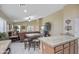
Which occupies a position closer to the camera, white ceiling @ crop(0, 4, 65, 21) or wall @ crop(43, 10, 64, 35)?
white ceiling @ crop(0, 4, 65, 21)

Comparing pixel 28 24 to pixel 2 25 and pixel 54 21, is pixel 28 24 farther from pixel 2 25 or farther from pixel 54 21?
pixel 54 21

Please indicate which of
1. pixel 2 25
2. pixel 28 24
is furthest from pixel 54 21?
pixel 2 25

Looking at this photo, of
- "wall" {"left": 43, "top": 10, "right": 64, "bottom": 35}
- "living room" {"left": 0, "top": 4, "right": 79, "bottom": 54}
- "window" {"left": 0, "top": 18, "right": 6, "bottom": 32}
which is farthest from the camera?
"wall" {"left": 43, "top": 10, "right": 64, "bottom": 35}

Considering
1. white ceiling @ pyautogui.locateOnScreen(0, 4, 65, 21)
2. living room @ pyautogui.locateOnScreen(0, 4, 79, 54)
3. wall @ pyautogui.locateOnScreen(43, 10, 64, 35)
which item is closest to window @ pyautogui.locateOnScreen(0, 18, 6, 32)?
living room @ pyautogui.locateOnScreen(0, 4, 79, 54)

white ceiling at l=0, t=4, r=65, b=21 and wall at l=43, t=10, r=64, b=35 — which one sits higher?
white ceiling at l=0, t=4, r=65, b=21

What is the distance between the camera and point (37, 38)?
8.80 ft

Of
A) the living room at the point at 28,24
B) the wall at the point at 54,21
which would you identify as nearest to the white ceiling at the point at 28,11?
the living room at the point at 28,24

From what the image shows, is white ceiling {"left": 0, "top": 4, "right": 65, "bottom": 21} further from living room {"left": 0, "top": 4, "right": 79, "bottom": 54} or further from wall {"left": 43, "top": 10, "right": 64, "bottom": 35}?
wall {"left": 43, "top": 10, "right": 64, "bottom": 35}

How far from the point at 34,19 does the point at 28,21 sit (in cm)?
18

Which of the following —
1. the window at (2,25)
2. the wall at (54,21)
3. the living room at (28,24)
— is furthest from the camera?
the wall at (54,21)

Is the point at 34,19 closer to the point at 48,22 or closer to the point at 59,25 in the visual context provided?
the point at 48,22

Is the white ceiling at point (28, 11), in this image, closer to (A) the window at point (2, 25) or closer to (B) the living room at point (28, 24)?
(B) the living room at point (28, 24)

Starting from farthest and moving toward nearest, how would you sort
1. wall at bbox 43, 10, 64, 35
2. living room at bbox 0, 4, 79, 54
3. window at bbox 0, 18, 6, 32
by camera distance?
wall at bbox 43, 10, 64, 35 < living room at bbox 0, 4, 79, 54 < window at bbox 0, 18, 6, 32
